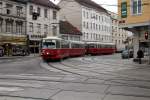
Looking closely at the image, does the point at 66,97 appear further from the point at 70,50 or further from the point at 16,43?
the point at 16,43

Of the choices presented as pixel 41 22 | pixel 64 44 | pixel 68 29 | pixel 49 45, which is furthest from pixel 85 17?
pixel 49 45

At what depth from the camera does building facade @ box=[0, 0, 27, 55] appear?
180ft

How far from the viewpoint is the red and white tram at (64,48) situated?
35469mm

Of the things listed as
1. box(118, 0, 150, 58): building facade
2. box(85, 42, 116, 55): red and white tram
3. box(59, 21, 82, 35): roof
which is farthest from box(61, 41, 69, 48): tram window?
box(59, 21, 82, 35): roof

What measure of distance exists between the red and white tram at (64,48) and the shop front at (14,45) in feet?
36.1

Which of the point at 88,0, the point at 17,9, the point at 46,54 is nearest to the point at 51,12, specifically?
the point at 17,9

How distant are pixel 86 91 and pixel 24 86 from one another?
2.89m

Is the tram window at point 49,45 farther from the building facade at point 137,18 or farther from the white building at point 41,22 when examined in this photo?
the white building at point 41,22

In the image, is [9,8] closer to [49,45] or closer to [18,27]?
[18,27]

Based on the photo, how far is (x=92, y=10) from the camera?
89.2m

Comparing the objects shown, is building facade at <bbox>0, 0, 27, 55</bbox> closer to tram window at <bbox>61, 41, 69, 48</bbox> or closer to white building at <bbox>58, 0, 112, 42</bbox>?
tram window at <bbox>61, 41, 69, 48</bbox>

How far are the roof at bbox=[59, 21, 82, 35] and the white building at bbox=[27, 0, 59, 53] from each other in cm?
393

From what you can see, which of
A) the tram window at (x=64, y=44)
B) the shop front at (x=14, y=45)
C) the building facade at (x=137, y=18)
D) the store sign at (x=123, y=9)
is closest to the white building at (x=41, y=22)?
the shop front at (x=14, y=45)

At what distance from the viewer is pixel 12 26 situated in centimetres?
5731
